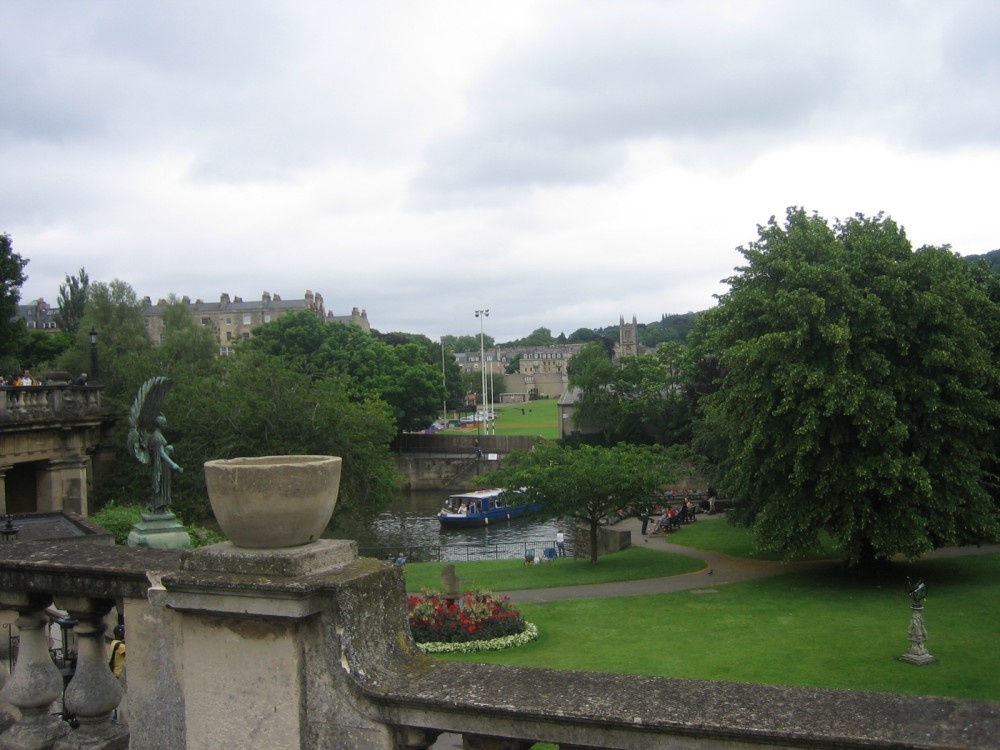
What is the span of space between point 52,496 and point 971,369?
27.8 meters

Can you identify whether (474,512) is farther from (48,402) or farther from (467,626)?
(467,626)

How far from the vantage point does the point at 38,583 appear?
428cm

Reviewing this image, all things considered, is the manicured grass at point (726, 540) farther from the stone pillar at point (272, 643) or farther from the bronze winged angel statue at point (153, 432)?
the stone pillar at point (272, 643)

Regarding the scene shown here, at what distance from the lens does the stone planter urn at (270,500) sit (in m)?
3.56

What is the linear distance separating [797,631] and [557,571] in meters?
11.0

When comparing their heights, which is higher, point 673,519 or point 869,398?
point 869,398

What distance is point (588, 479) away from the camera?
2809 centimetres

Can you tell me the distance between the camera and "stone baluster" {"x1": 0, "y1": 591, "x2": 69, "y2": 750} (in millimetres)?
4207

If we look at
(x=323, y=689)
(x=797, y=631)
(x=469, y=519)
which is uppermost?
(x=323, y=689)

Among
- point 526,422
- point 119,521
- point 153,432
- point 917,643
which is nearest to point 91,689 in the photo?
point 153,432

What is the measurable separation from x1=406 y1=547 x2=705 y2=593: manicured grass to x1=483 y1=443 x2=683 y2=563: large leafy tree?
4.13 feet

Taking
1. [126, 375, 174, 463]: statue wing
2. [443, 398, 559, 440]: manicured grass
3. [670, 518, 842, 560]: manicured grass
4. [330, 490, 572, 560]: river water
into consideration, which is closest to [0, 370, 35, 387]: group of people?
[330, 490, 572, 560]: river water

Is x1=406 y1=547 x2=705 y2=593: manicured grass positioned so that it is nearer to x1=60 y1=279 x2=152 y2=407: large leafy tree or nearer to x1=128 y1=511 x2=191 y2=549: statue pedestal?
x1=128 y1=511 x2=191 y2=549: statue pedestal

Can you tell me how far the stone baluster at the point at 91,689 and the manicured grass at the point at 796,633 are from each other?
13405mm
